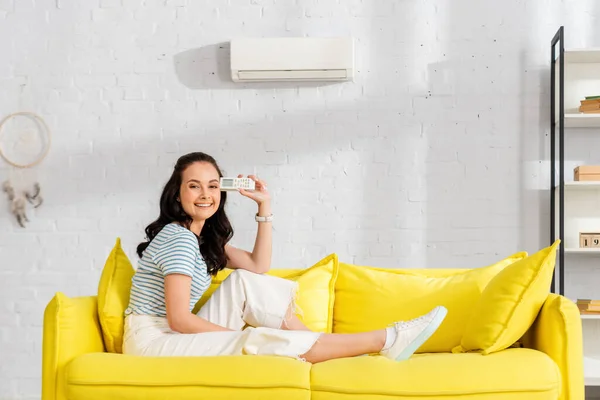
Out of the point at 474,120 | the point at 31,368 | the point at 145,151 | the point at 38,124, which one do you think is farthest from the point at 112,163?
the point at 474,120

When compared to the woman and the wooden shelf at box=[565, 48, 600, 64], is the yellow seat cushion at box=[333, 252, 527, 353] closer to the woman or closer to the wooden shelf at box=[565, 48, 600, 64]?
the woman

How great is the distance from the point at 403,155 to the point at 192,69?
1.23 m

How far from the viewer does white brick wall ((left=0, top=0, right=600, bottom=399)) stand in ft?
13.7

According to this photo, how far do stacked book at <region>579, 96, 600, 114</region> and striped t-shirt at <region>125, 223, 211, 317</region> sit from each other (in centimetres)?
220

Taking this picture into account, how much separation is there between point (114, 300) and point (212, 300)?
35 centimetres

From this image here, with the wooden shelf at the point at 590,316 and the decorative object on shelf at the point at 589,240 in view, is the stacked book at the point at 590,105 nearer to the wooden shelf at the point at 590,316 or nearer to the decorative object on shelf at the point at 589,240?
the decorative object on shelf at the point at 589,240

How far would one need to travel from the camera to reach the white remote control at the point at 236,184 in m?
3.04

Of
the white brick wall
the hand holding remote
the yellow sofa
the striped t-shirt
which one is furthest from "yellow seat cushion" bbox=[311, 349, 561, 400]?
the white brick wall

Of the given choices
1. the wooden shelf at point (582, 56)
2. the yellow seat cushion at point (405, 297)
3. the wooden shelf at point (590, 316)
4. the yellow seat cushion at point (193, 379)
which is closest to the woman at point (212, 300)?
the yellow seat cushion at point (193, 379)

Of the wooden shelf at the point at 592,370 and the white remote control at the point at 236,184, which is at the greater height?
the white remote control at the point at 236,184

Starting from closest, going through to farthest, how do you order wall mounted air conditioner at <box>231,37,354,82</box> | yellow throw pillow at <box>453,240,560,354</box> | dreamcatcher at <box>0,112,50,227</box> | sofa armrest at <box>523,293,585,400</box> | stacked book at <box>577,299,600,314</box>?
sofa armrest at <box>523,293,585,400</box> → yellow throw pillow at <box>453,240,560,354</box> → stacked book at <box>577,299,600,314</box> → wall mounted air conditioner at <box>231,37,354,82</box> → dreamcatcher at <box>0,112,50,227</box>

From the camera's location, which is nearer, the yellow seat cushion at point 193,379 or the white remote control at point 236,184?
the yellow seat cushion at point 193,379

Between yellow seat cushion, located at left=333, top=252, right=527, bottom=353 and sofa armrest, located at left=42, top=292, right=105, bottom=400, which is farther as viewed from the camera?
yellow seat cushion, located at left=333, top=252, right=527, bottom=353

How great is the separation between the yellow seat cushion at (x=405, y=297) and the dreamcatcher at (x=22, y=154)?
6.61 feet
